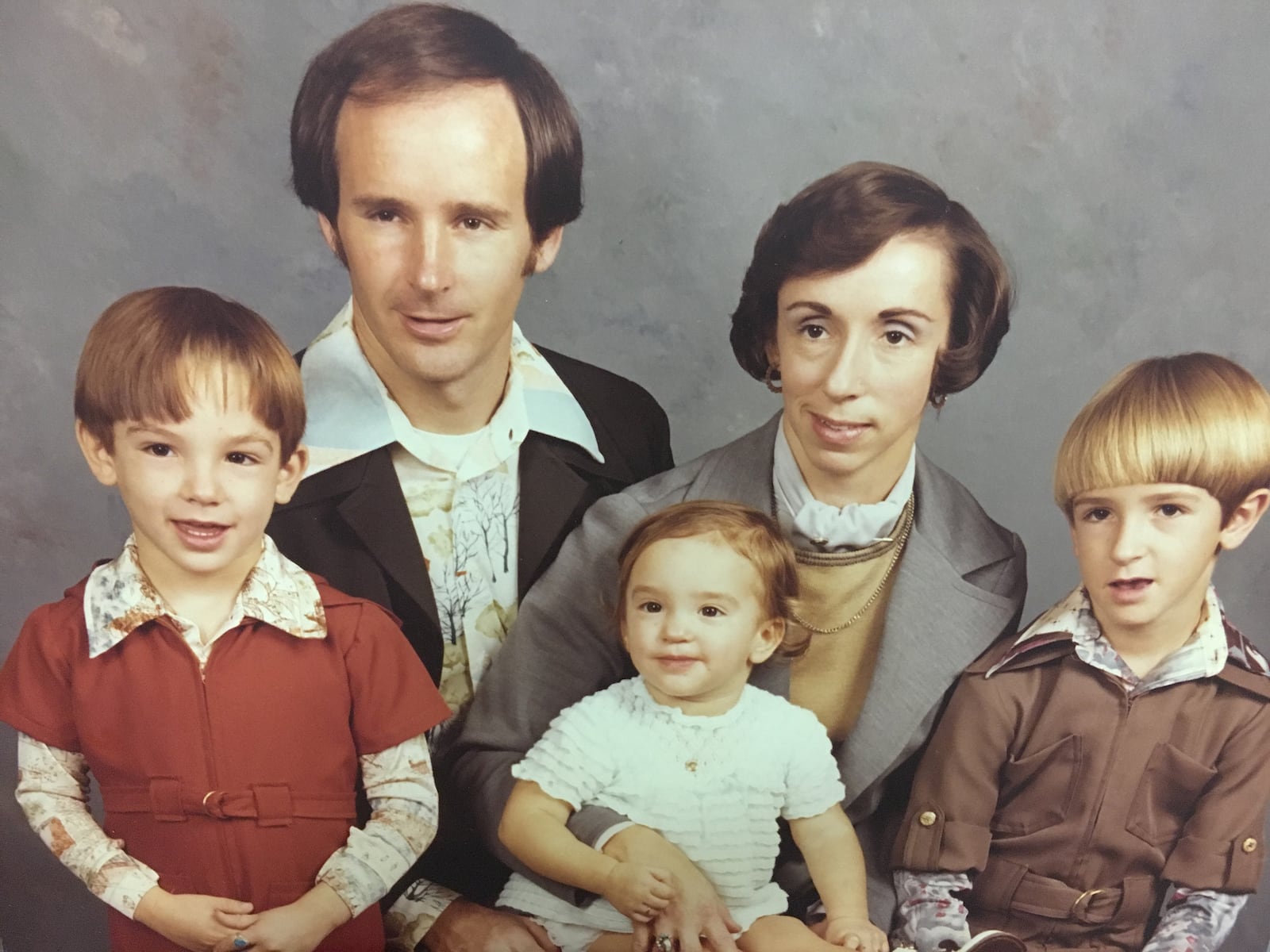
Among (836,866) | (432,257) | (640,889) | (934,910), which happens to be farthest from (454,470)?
(934,910)

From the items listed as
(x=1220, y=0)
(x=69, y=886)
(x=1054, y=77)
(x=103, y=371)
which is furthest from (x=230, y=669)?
(x=1220, y=0)

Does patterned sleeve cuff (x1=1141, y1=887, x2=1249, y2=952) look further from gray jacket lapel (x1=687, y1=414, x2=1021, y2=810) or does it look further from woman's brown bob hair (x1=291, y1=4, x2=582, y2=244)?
woman's brown bob hair (x1=291, y1=4, x2=582, y2=244)

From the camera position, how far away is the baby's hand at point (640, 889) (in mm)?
→ 1705

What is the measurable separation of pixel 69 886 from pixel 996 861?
1.62 m

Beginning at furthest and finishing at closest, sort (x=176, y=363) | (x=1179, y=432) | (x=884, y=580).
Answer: (x=884, y=580), (x=1179, y=432), (x=176, y=363)

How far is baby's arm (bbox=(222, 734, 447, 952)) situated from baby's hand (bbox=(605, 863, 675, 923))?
330 mm

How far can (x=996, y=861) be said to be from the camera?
185 centimetres

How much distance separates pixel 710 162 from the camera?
176 centimetres

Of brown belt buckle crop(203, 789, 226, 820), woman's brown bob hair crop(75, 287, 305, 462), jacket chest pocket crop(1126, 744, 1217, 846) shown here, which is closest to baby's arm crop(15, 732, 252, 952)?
brown belt buckle crop(203, 789, 226, 820)

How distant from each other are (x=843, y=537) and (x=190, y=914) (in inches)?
47.1

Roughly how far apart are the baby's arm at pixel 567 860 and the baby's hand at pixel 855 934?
0.27 m

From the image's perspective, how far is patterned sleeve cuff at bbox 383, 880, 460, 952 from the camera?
1.89 meters

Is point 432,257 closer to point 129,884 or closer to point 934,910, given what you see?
point 129,884

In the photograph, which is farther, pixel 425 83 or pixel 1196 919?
pixel 1196 919
